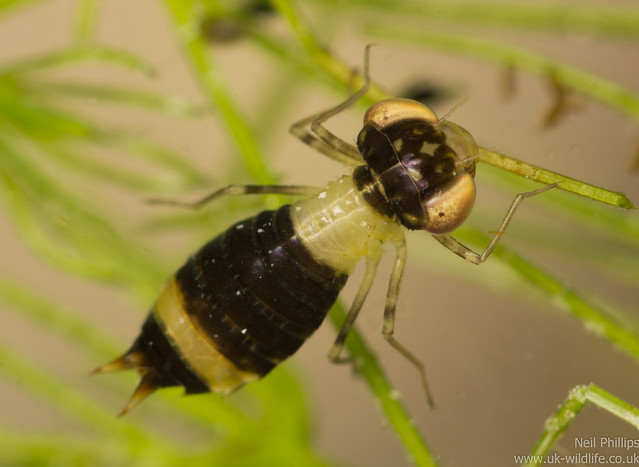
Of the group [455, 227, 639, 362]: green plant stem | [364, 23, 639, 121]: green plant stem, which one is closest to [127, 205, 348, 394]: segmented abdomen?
[455, 227, 639, 362]: green plant stem

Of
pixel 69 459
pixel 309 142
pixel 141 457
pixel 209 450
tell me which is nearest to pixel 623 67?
pixel 309 142

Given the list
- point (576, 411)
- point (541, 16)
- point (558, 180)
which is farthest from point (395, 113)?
point (541, 16)

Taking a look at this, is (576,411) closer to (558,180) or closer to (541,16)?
(558,180)

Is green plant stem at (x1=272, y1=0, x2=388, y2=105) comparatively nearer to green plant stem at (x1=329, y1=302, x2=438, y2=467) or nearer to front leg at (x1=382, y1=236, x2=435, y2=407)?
front leg at (x1=382, y1=236, x2=435, y2=407)

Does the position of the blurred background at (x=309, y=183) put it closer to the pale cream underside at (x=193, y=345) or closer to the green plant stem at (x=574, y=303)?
the green plant stem at (x=574, y=303)

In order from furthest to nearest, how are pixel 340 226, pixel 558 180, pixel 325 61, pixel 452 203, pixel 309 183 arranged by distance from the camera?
pixel 309 183 < pixel 325 61 < pixel 340 226 < pixel 452 203 < pixel 558 180

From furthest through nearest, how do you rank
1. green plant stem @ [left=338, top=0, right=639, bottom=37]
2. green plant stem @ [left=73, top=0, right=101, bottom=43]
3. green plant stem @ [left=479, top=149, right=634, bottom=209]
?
green plant stem @ [left=73, top=0, right=101, bottom=43]
green plant stem @ [left=338, top=0, right=639, bottom=37]
green plant stem @ [left=479, top=149, right=634, bottom=209]

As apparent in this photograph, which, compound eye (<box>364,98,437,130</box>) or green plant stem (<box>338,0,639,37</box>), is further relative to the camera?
green plant stem (<box>338,0,639,37</box>)
